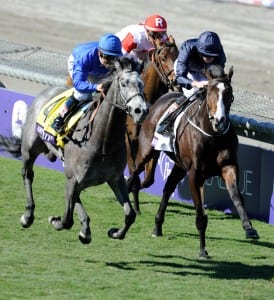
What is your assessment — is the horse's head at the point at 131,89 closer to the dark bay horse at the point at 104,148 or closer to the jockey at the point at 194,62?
the dark bay horse at the point at 104,148

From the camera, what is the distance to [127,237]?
13.0 metres

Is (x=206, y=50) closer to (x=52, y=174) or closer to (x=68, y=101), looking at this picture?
(x=68, y=101)

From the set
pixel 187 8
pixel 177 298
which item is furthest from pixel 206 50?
pixel 187 8

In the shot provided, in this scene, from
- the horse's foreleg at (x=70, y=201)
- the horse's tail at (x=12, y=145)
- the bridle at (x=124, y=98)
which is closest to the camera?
the bridle at (x=124, y=98)

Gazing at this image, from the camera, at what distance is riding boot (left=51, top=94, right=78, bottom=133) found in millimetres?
11984

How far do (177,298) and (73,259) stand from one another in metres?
1.67

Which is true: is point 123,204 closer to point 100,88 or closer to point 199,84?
point 100,88

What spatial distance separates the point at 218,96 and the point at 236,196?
42.6 inches

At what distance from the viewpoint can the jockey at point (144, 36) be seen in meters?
14.3

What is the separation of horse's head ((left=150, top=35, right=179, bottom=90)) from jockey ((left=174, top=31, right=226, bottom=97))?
25.9 inches

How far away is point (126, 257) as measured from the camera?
39.7 feet

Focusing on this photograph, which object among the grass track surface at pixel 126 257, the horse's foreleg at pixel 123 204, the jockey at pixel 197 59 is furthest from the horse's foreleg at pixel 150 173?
the horse's foreleg at pixel 123 204

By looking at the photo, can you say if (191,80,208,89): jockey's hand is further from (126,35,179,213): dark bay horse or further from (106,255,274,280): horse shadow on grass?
(106,255,274,280): horse shadow on grass

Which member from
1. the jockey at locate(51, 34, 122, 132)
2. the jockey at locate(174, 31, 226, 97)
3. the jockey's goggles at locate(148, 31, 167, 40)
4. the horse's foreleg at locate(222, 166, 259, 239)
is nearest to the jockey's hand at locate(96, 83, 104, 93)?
the jockey at locate(51, 34, 122, 132)
